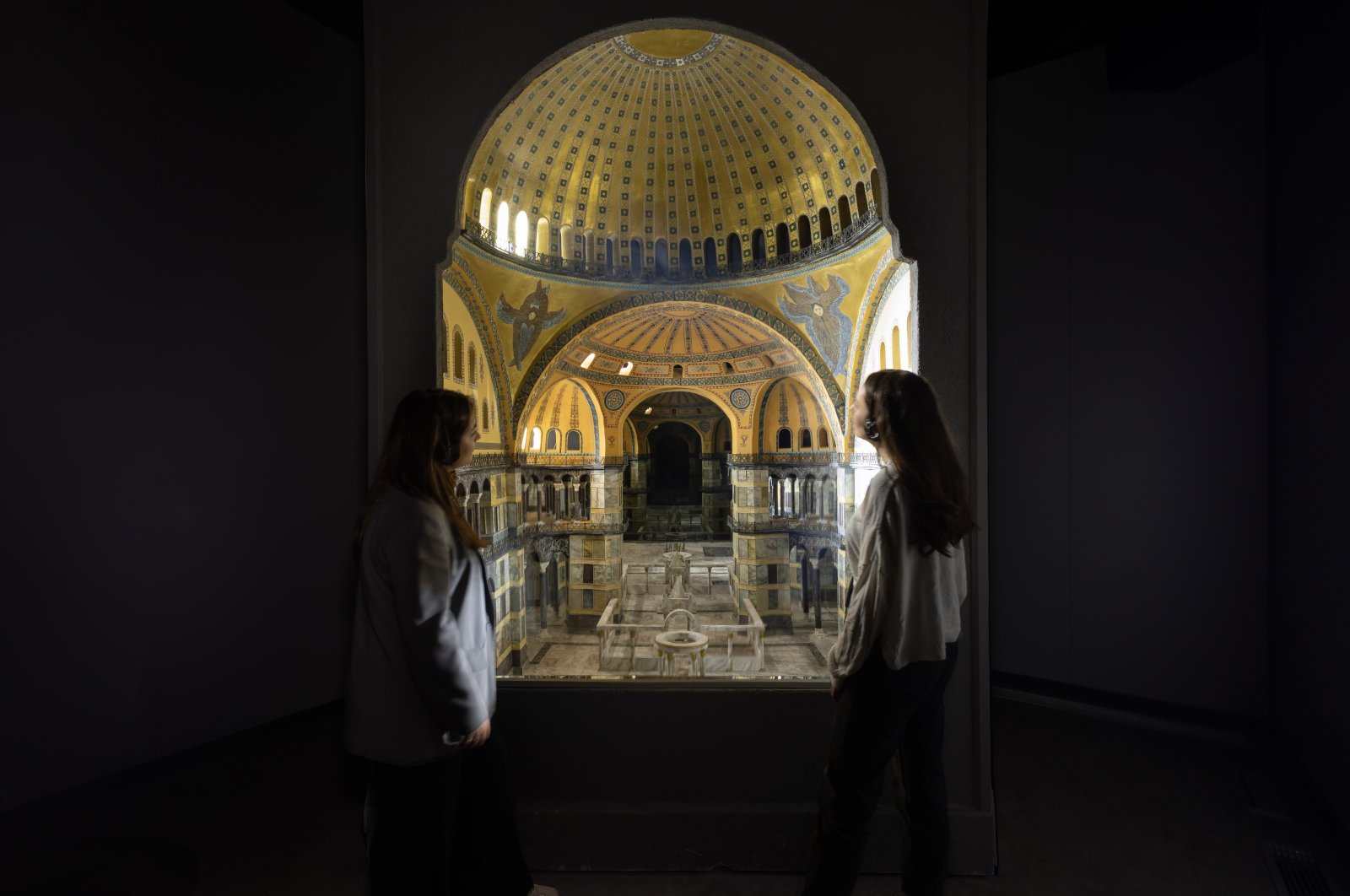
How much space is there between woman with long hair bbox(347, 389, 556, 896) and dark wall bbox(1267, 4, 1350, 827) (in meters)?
4.93

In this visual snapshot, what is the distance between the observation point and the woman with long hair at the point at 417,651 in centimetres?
227

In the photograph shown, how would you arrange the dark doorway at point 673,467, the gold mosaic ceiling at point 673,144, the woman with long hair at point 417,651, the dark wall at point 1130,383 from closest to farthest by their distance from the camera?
1. the woman with long hair at point 417,651
2. the dark wall at point 1130,383
3. the gold mosaic ceiling at point 673,144
4. the dark doorway at point 673,467

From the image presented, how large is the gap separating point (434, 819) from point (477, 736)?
14.2 inches

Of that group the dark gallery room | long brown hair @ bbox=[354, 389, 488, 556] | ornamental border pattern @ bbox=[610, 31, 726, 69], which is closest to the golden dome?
ornamental border pattern @ bbox=[610, 31, 726, 69]

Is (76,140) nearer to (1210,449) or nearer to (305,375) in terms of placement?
(305,375)

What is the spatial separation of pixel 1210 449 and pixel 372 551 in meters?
6.26

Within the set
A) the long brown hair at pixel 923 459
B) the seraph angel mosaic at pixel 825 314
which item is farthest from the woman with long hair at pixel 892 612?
the seraph angel mosaic at pixel 825 314

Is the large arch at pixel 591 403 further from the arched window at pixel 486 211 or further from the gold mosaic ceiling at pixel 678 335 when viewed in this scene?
the arched window at pixel 486 211

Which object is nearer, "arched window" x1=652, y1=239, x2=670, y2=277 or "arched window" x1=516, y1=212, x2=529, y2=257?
"arched window" x1=516, y1=212, x2=529, y2=257

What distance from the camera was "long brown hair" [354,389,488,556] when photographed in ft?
7.83

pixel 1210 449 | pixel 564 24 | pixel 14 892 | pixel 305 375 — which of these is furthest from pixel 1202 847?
pixel 305 375

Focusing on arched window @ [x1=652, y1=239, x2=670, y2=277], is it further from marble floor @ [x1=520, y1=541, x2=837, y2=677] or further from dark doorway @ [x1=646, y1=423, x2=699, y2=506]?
dark doorway @ [x1=646, y1=423, x2=699, y2=506]

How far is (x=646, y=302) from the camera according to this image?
9.93 metres

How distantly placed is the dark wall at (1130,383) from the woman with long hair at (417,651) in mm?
5278
